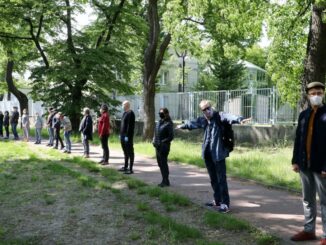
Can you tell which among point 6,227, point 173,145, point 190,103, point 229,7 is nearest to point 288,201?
point 6,227

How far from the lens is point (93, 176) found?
Result: 12477mm

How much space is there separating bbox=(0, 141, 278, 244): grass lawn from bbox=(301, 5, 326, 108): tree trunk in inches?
204

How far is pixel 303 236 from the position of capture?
6320 mm

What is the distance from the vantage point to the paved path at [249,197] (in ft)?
23.9

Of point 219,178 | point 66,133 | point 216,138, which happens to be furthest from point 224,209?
point 66,133

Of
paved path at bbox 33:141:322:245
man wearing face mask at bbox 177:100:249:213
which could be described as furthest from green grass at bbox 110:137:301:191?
man wearing face mask at bbox 177:100:249:213

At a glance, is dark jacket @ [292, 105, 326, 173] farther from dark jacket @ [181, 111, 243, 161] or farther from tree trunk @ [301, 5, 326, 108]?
tree trunk @ [301, 5, 326, 108]

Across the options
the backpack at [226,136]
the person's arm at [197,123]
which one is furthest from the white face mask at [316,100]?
the person's arm at [197,123]

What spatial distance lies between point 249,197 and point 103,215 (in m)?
3.13

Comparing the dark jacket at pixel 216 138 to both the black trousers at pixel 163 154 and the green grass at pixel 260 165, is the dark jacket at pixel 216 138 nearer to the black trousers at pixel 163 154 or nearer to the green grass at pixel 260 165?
the black trousers at pixel 163 154

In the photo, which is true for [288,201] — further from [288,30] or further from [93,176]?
[288,30]

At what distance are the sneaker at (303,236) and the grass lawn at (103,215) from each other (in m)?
0.31

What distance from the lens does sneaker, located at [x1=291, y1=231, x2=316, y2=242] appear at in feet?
20.7

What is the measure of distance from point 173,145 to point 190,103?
7.25m
